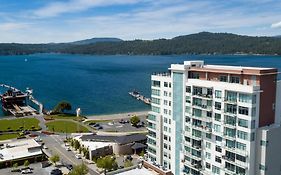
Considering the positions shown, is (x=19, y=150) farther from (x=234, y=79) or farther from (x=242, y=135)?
(x=242, y=135)

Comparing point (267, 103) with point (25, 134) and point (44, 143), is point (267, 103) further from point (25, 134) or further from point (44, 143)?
point (25, 134)

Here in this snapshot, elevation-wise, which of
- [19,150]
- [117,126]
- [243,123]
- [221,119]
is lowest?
[117,126]

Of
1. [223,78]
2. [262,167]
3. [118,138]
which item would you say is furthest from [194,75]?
[118,138]

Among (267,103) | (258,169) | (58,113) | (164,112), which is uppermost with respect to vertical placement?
(267,103)

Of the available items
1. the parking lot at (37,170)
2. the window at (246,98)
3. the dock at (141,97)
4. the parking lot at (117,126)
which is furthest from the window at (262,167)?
the dock at (141,97)

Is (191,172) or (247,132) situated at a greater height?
(247,132)

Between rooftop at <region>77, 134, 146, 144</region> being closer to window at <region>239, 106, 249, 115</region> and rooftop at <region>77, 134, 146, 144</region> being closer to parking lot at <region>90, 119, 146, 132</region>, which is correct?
parking lot at <region>90, 119, 146, 132</region>

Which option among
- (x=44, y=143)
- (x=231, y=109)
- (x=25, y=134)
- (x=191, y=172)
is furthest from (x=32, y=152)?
(x=231, y=109)

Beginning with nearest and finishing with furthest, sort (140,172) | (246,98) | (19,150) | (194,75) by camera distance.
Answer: (246,98) < (194,75) < (140,172) < (19,150)
